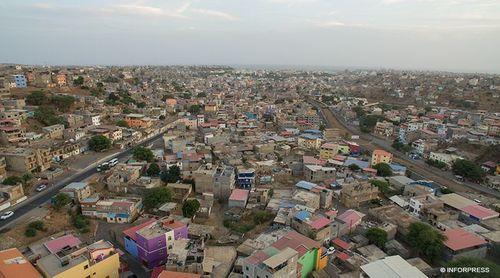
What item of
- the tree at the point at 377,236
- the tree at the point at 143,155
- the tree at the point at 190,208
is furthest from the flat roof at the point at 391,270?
the tree at the point at 143,155

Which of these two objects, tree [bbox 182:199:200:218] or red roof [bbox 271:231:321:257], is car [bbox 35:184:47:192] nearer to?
tree [bbox 182:199:200:218]

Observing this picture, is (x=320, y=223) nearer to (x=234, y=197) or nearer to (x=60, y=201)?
(x=234, y=197)

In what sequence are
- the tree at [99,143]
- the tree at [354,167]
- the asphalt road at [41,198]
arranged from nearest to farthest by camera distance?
the asphalt road at [41,198], the tree at [354,167], the tree at [99,143]

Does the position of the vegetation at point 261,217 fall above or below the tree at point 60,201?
below

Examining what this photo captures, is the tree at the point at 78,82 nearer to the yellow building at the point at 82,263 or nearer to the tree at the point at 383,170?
the yellow building at the point at 82,263

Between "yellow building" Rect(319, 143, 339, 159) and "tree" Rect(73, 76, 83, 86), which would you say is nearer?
"yellow building" Rect(319, 143, 339, 159)

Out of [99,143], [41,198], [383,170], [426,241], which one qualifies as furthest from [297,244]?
[99,143]

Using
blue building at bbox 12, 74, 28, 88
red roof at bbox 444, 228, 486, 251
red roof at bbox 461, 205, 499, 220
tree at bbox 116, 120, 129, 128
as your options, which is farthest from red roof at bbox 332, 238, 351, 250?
blue building at bbox 12, 74, 28, 88

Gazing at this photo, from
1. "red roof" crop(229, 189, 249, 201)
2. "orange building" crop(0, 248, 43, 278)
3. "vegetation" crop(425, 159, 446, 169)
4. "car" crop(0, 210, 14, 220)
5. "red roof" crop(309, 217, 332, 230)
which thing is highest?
"orange building" crop(0, 248, 43, 278)

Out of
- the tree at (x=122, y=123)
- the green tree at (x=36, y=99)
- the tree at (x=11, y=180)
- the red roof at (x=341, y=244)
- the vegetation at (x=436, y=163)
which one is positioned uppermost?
the green tree at (x=36, y=99)
